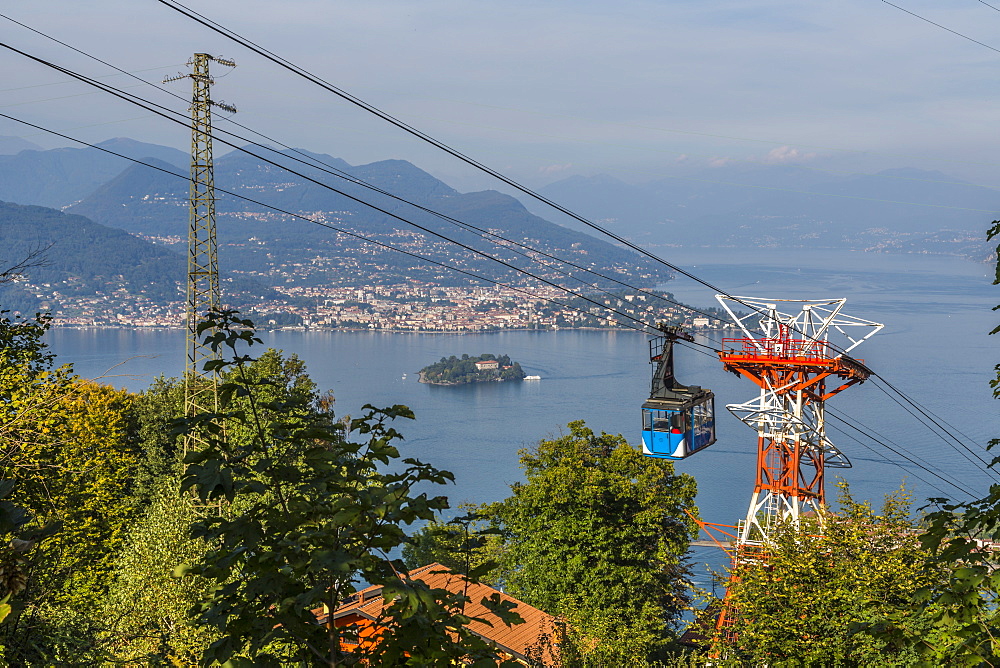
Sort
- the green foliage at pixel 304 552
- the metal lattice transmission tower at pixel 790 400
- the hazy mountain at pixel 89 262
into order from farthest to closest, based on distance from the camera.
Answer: the hazy mountain at pixel 89 262 < the metal lattice transmission tower at pixel 790 400 < the green foliage at pixel 304 552

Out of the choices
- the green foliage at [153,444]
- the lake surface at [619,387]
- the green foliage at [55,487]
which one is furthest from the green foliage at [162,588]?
the green foliage at [153,444]

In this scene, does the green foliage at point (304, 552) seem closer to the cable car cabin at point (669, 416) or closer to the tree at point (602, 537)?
the cable car cabin at point (669, 416)

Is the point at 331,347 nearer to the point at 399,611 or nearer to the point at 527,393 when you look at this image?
the point at 527,393

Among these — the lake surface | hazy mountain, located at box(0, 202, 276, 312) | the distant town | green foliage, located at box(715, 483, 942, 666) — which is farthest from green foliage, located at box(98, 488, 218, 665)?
hazy mountain, located at box(0, 202, 276, 312)

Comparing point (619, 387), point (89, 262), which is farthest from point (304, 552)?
point (89, 262)

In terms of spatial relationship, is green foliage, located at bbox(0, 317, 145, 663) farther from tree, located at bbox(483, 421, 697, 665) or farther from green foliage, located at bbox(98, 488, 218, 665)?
tree, located at bbox(483, 421, 697, 665)

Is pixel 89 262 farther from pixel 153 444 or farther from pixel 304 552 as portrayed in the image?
pixel 304 552
